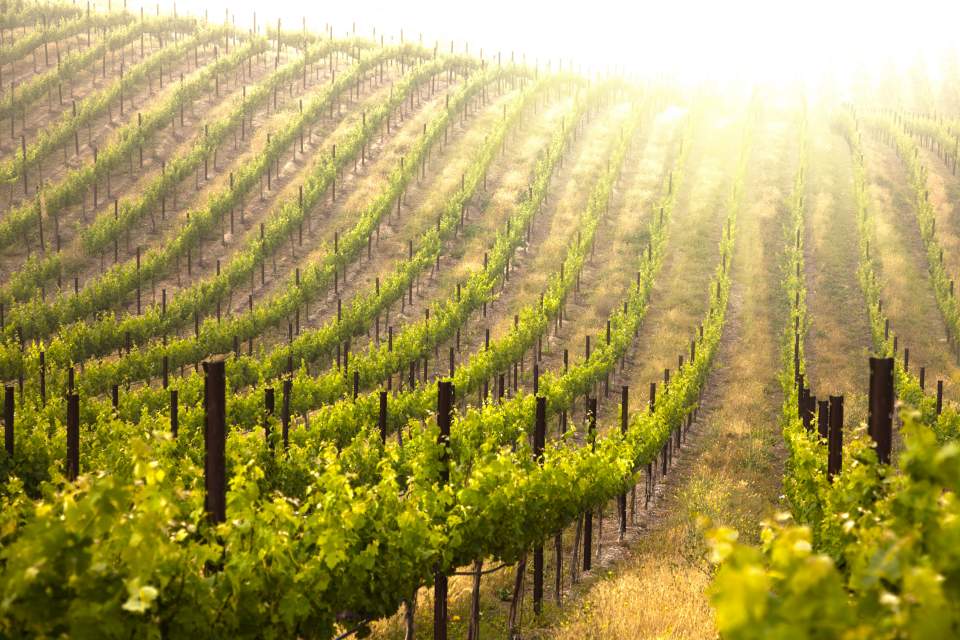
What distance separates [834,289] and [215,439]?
3636 cm

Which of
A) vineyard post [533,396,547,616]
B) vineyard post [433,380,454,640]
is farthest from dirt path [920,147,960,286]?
vineyard post [433,380,454,640]

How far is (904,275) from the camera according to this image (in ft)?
126

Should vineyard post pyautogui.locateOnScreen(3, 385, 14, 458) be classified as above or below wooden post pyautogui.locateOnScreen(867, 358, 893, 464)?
below

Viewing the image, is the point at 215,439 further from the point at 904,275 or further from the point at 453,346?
the point at 904,275

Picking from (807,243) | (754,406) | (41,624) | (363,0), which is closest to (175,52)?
(807,243)

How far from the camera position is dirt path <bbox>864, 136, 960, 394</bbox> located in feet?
105

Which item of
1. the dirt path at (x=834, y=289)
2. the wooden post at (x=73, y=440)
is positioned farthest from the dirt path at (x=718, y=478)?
the wooden post at (x=73, y=440)

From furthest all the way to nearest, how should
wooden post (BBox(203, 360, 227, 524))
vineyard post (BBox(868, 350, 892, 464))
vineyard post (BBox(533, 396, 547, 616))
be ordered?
vineyard post (BBox(533, 396, 547, 616)), vineyard post (BBox(868, 350, 892, 464)), wooden post (BBox(203, 360, 227, 524))

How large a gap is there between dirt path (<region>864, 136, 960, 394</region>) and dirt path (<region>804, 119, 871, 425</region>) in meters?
1.21

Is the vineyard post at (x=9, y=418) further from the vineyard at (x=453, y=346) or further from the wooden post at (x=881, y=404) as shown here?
the wooden post at (x=881, y=404)

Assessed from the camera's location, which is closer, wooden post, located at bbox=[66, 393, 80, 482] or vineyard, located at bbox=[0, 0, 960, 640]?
vineyard, located at bbox=[0, 0, 960, 640]

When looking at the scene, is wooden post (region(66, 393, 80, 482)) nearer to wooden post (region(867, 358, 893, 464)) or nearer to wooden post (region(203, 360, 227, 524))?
wooden post (region(203, 360, 227, 524))

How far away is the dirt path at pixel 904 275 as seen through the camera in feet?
105

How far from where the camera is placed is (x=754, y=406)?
2792cm
